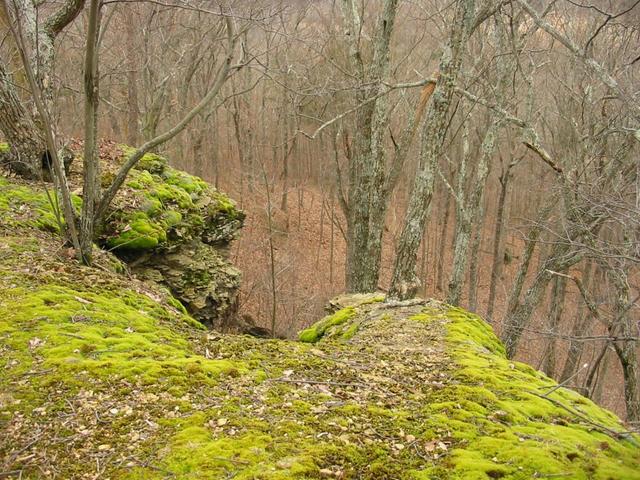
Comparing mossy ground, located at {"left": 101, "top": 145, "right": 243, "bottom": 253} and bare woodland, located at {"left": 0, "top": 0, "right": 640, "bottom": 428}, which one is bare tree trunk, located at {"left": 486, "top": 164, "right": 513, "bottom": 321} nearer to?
bare woodland, located at {"left": 0, "top": 0, "right": 640, "bottom": 428}

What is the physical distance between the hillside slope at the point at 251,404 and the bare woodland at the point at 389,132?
22.6 inches

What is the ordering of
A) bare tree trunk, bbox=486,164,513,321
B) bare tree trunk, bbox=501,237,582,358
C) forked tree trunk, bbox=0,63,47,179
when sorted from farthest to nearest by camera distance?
bare tree trunk, bbox=486,164,513,321 → bare tree trunk, bbox=501,237,582,358 → forked tree trunk, bbox=0,63,47,179

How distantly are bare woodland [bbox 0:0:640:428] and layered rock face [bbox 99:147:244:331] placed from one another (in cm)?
84

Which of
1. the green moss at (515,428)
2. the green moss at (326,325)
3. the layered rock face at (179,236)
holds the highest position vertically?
the layered rock face at (179,236)

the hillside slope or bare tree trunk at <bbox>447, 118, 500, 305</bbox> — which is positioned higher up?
bare tree trunk at <bbox>447, 118, 500, 305</bbox>

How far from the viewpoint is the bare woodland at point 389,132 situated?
5.83m

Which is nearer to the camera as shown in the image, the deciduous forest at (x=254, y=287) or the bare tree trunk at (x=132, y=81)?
the deciduous forest at (x=254, y=287)

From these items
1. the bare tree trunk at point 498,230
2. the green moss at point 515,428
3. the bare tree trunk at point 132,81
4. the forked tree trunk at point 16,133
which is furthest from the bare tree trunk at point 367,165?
the bare tree trunk at point 132,81

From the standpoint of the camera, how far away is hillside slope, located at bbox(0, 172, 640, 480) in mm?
2752

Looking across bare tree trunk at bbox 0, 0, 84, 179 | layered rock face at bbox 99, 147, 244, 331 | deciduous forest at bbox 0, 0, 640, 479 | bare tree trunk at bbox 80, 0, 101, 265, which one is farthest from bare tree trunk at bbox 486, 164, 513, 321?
bare tree trunk at bbox 0, 0, 84, 179

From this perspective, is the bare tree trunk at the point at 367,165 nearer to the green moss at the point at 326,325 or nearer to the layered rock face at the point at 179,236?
the green moss at the point at 326,325

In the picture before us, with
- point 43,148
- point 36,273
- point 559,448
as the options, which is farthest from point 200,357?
point 43,148

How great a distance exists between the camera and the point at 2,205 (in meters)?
6.22

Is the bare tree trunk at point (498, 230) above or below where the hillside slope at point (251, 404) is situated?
above
